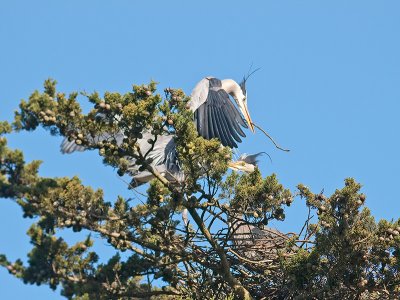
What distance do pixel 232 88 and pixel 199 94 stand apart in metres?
2.14

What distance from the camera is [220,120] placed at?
38.3ft

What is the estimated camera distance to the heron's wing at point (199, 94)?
40.3 feet

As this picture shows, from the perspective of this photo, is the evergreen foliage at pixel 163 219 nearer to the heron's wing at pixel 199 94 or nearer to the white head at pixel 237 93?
the heron's wing at pixel 199 94

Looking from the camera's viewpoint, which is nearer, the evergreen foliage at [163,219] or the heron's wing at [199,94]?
the evergreen foliage at [163,219]

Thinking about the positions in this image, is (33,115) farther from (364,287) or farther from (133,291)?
(364,287)

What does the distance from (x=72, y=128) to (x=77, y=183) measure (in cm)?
40

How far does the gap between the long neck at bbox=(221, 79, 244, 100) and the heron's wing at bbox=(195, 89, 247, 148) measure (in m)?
2.03

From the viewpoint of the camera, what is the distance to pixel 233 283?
8.70 m


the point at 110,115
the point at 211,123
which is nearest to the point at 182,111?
the point at 110,115

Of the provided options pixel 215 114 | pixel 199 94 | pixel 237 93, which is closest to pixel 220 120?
pixel 215 114

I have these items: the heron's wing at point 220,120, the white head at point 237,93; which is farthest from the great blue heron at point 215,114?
the white head at point 237,93

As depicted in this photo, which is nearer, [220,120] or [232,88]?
[220,120]

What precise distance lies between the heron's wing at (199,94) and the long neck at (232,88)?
1.52 meters

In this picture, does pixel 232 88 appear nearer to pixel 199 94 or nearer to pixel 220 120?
pixel 199 94
